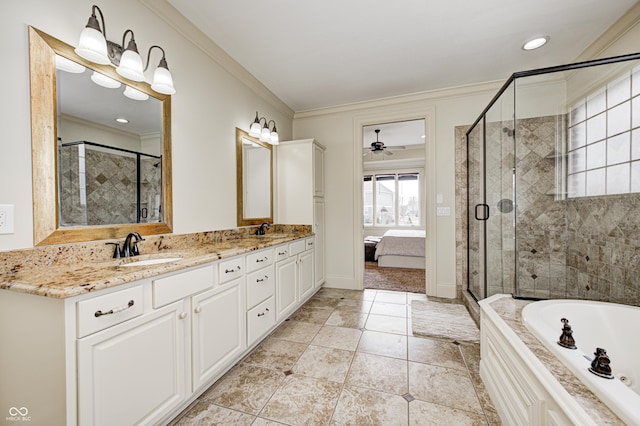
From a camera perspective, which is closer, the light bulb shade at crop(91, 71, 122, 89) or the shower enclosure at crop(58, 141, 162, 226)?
the shower enclosure at crop(58, 141, 162, 226)

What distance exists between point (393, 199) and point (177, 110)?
6309mm

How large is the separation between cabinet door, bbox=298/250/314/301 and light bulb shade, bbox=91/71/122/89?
2048 mm

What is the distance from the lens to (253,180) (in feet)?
9.70

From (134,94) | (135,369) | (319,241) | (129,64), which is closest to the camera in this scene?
(135,369)

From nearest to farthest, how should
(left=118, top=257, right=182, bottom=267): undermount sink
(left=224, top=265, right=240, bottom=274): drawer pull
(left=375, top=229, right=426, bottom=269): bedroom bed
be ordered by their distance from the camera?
(left=118, top=257, right=182, bottom=267): undermount sink, (left=224, top=265, right=240, bottom=274): drawer pull, (left=375, top=229, right=426, bottom=269): bedroom bed

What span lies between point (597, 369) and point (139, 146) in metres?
2.57

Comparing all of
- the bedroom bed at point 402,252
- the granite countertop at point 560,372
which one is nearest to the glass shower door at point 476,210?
the granite countertop at point 560,372

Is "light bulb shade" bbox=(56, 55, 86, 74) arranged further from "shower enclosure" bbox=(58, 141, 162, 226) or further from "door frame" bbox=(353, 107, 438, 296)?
"door frame" bbox=(353, 107, 438, 296)

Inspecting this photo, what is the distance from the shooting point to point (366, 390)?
1642mm

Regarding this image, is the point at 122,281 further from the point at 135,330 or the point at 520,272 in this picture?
the point at 520,272

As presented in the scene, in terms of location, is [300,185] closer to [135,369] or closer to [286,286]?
[286,286]

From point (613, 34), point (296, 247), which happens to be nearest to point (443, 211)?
point (296, 247)

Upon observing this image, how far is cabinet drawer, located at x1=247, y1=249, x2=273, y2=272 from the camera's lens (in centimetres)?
197

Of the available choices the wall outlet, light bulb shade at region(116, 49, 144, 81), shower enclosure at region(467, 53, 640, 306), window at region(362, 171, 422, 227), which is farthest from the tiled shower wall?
window at region(362, 171, 422, 227)
